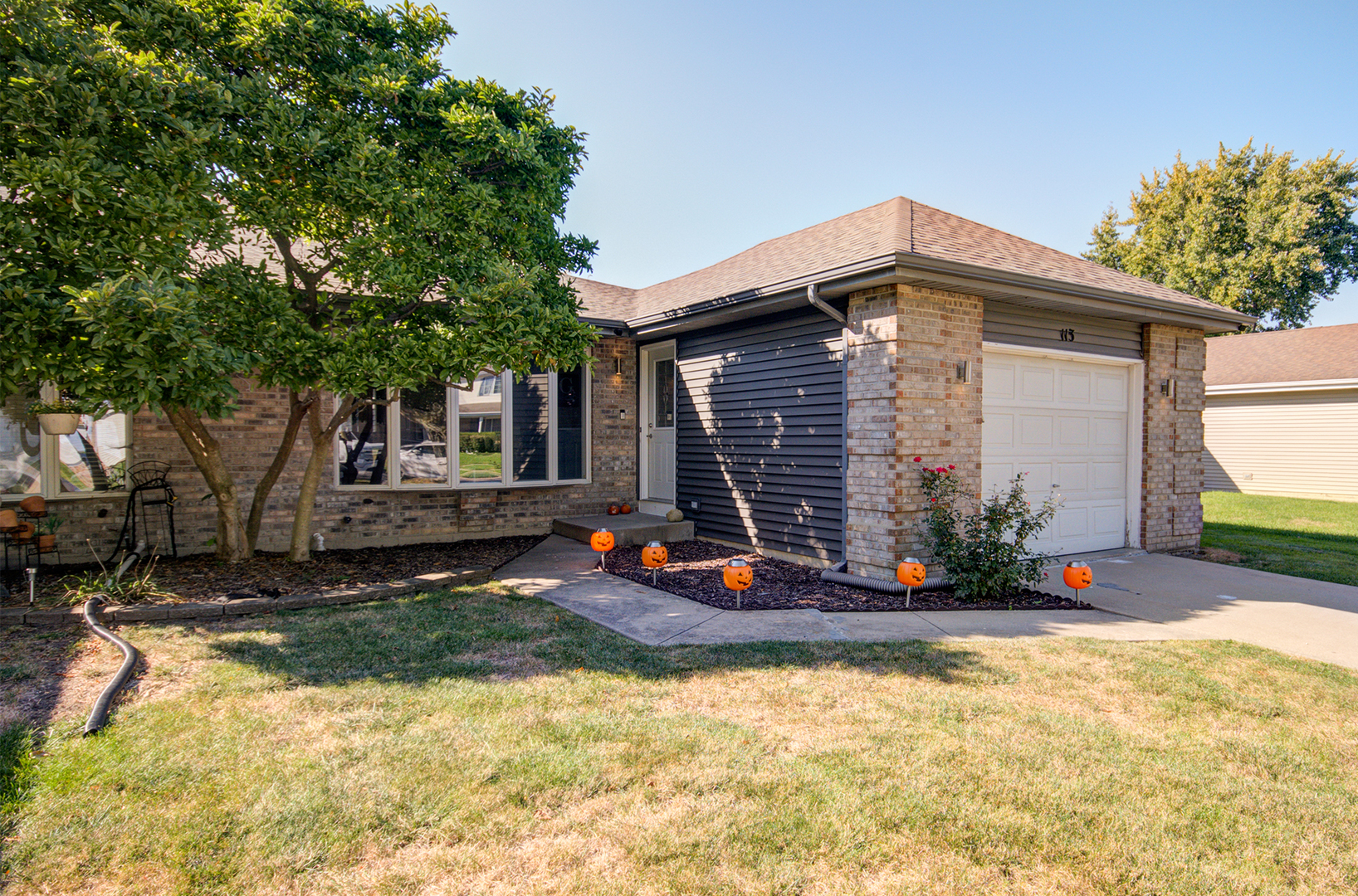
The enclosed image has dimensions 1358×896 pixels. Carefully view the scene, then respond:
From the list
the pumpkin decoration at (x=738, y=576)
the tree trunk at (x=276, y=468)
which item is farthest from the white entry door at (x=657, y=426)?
the tree trunk at (x=276, y=468)

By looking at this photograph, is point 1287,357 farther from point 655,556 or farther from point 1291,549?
point 655,556

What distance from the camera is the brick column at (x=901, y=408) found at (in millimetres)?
6070

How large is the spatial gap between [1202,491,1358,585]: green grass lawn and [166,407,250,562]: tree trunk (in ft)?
35.4

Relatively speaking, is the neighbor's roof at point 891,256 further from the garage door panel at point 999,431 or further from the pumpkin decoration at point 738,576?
the pumpkin decoration at point 738,576

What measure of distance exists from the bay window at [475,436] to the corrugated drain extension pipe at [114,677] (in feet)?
11.0

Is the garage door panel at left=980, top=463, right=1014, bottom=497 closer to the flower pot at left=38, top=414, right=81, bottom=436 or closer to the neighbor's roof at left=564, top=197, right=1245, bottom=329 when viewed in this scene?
the neighbor's roof at left=564, top=197, right=1245, bottom=329

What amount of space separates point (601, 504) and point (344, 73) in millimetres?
5976

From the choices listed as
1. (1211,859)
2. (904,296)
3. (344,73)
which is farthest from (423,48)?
(1211,859)

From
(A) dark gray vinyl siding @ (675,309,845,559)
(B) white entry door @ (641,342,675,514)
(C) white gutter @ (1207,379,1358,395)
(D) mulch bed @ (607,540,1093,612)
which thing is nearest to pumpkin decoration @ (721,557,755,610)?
(D) mulch bed @ (607,540,1093,612)

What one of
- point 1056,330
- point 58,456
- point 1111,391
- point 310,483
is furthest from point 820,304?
point 58,456

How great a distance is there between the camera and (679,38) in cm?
926

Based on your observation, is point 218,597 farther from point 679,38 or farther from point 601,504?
point 679,38

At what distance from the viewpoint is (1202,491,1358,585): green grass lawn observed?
→ 7418 millimetres

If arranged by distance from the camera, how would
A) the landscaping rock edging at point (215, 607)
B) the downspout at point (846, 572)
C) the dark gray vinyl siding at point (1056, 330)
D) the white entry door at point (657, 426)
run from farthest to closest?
1. the white entry door at point (657, 426)
2. the dark gray vinyl siding at point (1056, 330)
3. the downspout at point (846, 572)
4. the landscaping rock edging at point (215, 607)
